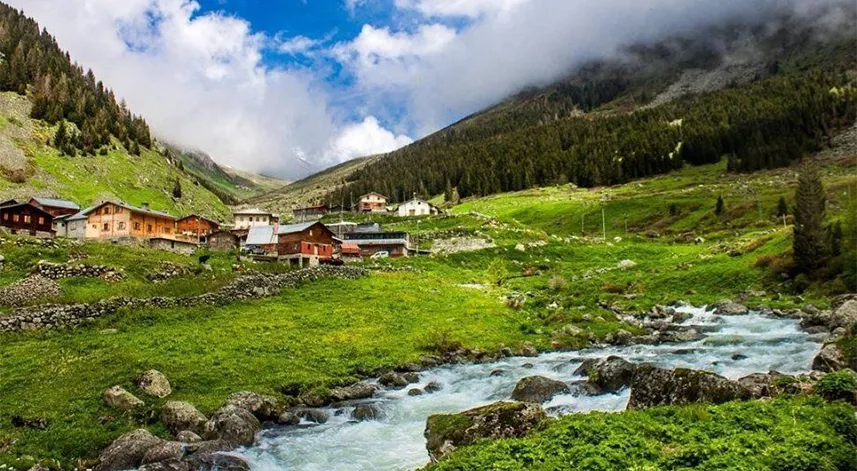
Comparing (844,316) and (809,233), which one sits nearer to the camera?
(844,316)

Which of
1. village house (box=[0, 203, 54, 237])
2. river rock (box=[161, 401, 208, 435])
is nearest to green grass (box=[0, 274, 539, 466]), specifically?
river rock (box=[161, 401, 208, 435])

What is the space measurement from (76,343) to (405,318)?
2241 cm

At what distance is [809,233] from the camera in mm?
50000

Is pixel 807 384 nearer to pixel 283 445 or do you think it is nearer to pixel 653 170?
pixel 283 445

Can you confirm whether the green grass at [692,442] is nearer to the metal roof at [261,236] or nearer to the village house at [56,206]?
the metal roof at [261,236]

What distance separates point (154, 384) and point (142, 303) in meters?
16.8

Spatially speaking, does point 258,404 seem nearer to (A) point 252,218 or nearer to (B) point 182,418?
(B) point 182,418

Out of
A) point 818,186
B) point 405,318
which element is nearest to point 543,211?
point 818,186

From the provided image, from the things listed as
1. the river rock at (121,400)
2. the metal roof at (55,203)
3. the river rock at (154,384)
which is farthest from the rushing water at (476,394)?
the metal roof at (55,203)

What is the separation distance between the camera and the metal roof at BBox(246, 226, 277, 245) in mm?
91062

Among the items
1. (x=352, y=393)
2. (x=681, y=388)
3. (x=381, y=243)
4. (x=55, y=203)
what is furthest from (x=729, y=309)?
(x=55, y=203)

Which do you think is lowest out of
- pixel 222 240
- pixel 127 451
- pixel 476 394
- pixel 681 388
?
pixel 476 394

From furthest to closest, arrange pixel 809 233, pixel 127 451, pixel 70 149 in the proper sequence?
pixel 70 149, pixel 809 233, pixel 127 451

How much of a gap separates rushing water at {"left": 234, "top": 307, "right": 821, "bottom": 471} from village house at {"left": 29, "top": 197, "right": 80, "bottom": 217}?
97291mm
